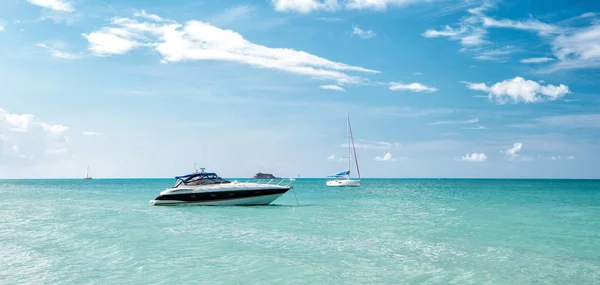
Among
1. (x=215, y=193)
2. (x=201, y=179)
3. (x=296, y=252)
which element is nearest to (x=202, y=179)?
(x=201, y=179)

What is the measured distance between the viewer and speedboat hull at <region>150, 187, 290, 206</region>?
3775 centimetres

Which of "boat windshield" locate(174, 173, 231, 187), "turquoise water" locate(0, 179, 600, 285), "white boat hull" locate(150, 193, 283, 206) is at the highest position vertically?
"boat windshield" locate(174, 173, 231, 187)

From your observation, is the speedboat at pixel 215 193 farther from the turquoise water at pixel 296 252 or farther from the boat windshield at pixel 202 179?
the turquoise water at pixel 296 252

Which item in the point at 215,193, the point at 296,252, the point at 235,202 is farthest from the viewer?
the point at 235,202

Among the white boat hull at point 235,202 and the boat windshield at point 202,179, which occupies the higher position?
the boat windshield at point 202,179

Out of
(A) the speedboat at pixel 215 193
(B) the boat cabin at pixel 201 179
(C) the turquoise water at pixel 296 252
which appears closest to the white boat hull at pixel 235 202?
(A) the speedboat at pixel 215 193

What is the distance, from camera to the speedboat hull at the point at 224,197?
1486 inches

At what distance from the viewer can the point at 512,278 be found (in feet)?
42.9

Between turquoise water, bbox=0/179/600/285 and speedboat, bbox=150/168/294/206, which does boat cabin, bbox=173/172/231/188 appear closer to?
speedboat, bbox=150/168/294/206

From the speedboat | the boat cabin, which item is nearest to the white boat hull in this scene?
the speedboat

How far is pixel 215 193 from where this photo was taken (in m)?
37.7

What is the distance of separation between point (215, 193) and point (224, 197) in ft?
2.74

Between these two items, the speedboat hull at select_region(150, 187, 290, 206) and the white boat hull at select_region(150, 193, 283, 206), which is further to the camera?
the white boat hull at select_region(150, 193, 283, 206)

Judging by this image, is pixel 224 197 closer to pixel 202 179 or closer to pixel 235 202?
pixel 235 202
